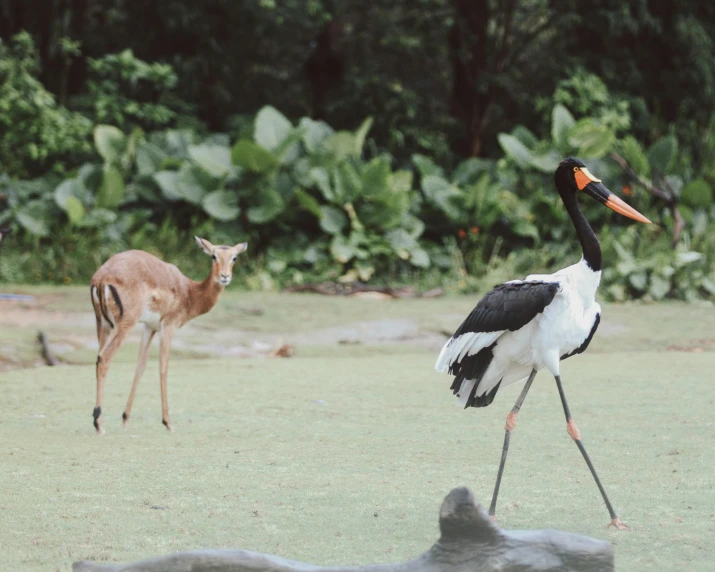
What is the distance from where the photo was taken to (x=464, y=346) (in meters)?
4.38

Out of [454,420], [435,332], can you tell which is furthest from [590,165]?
[454,420]

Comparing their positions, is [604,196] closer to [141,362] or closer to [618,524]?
[618,524]

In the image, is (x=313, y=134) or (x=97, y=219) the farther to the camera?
(x=313, y=134)

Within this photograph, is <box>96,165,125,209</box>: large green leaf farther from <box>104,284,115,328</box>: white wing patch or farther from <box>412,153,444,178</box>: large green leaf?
<box>104,284,115,328</box>: white wing patch

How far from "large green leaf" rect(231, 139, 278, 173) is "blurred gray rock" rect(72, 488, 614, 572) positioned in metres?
10.5

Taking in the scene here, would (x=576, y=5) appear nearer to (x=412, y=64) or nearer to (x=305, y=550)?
(x=412, y=64)

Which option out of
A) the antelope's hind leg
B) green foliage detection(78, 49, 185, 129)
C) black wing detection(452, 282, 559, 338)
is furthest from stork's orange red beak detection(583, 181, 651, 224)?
green foliage detection(78, 49, 185, 129)

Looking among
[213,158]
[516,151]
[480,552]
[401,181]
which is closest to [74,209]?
[213,158]

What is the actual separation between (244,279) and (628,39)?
24.3 ft

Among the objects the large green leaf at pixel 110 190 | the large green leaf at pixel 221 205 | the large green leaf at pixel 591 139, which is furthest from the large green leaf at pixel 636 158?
the large green leaf at pixel 110 190

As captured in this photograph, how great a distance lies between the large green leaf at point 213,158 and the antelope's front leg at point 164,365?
24.6ft

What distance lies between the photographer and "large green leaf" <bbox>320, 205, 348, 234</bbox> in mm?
13258

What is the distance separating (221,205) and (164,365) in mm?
7559

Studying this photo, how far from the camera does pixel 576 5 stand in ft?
52.1
